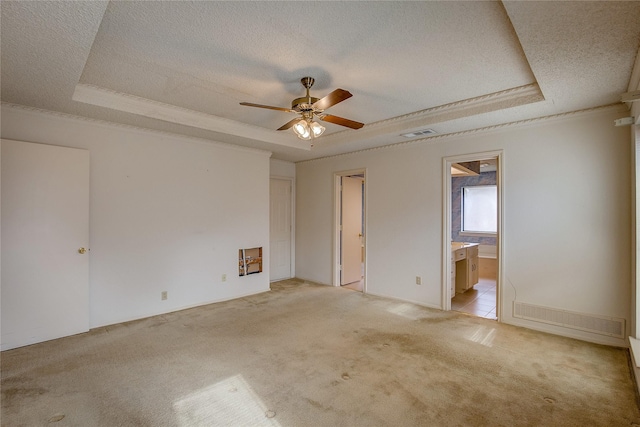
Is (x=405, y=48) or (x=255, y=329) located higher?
(x=405, y=48)

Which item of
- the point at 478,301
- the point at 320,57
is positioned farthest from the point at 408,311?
the point at 320,57

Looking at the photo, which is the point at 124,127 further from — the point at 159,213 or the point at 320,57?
the point at 320,57

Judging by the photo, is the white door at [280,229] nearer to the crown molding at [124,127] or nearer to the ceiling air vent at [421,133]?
the crown molding at [124,127]

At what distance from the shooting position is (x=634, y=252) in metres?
2.79

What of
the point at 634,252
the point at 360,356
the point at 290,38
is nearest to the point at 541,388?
the point at 360,356

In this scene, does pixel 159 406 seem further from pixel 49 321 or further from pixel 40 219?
pixel 40 219

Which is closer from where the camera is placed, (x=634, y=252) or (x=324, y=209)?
(x=634, y=252)

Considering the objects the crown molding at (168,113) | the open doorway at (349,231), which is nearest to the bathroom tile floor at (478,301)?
the open doorway at (349,231)

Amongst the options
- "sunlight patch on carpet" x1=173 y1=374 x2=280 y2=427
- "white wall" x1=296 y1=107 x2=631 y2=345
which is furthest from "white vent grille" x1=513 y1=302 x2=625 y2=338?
"sunlight patch on carpet" x1=173 y1=374 x2=280 y2=427

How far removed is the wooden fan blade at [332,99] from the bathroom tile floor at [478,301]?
3397 mm

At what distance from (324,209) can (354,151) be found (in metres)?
1.26

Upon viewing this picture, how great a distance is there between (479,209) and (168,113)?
22.5 feet

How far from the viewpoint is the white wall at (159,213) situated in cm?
352

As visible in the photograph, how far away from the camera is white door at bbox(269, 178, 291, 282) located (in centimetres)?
598
